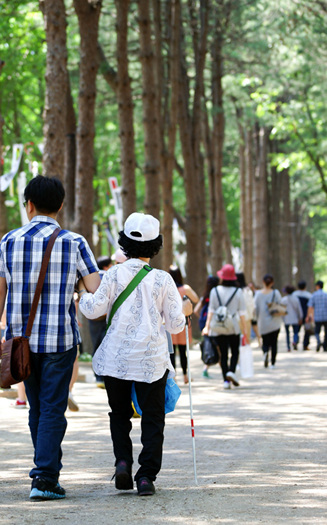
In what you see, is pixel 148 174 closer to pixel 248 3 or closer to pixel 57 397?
pixel 248 3

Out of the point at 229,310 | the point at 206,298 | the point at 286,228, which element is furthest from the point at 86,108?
the point at 286,228

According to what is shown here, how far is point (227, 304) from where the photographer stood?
14430 millimetres

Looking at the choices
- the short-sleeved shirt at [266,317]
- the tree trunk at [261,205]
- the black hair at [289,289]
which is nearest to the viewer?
the short-sleeved shirt at [266,317]

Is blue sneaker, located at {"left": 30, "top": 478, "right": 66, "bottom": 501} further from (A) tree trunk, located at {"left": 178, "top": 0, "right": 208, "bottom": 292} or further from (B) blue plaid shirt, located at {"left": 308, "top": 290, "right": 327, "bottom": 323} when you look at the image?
(A) tree trunk, located at {"left": 178, "top": 0, "right": 208, "bottom": 292}

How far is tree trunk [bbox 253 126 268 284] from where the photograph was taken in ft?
129

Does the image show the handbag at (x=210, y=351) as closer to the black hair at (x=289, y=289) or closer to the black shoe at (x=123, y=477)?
the black shoe at (x=123, y=477)

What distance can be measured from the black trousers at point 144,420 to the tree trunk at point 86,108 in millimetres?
11297

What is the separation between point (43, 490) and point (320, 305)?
19.8 meters

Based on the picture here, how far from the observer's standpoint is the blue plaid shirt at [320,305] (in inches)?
984

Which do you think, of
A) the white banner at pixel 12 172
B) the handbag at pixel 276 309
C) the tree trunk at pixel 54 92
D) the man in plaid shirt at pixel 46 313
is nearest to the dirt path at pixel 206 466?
the man in plaid shirt at pixel 46 313

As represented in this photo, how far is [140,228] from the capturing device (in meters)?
6.31

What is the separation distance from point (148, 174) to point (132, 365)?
45.5ft

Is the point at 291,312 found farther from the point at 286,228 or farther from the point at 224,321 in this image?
the point at 286,228

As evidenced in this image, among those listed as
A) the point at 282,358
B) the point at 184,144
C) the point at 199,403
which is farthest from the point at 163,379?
the point at 184,144
